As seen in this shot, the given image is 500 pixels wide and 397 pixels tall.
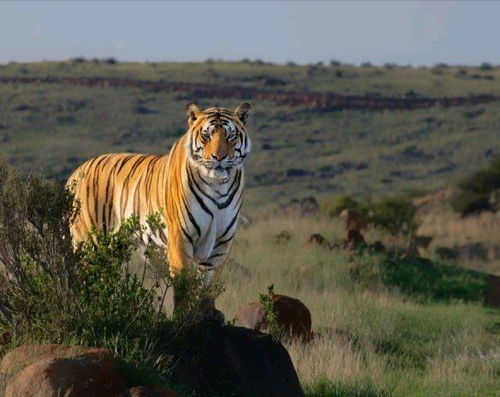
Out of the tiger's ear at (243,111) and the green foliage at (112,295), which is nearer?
the green foliage at (112,295)

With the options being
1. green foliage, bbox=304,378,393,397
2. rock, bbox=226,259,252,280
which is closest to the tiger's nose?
green foliage, bbox=304,378,393,397

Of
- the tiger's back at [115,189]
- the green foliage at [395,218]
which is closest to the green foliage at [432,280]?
the green foliage at [395,218]

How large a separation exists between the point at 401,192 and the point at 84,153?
48.4ft

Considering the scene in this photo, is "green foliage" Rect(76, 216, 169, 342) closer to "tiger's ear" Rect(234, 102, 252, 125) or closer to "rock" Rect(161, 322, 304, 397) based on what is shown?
"rock" Rect(161, 322, 304, 397)

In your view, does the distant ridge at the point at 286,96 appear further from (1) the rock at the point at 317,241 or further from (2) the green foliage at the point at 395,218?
(1) the rock at the point at 317,241

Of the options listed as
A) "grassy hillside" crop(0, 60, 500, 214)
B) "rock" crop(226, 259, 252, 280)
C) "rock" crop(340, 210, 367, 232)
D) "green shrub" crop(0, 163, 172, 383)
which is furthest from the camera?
"grassy hillside" crop(0, 60, 500, 214)

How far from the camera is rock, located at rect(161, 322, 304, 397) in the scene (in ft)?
28.2

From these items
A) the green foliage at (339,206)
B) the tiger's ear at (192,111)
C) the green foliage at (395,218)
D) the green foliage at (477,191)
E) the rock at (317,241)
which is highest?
the tiger's ear at (192,111)

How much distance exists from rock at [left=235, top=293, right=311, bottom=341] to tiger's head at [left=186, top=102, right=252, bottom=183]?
55.5 inches

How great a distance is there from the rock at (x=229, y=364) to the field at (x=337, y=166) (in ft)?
1.88

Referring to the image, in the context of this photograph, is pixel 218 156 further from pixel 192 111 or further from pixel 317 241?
pixel 317 241

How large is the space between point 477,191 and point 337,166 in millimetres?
18301

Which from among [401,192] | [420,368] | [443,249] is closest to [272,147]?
[401,192]

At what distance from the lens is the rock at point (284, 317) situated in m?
11.3
